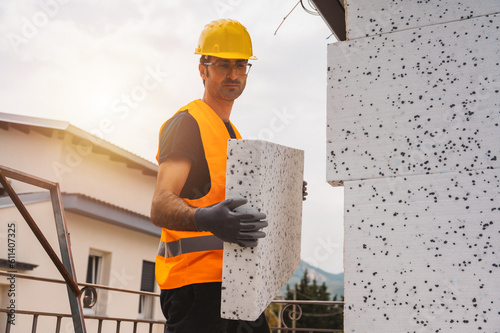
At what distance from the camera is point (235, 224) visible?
1.82 meters

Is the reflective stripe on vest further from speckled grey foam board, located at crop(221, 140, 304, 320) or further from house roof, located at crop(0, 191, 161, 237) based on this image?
house roof, located at crop(0, 191, 161, 237)

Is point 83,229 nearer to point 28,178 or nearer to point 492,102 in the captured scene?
point 28,178

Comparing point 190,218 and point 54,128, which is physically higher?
point 54,128

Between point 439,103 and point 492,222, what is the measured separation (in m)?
0.42

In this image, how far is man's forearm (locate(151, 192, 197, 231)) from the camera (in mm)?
2061

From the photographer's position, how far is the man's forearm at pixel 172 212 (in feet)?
6.76

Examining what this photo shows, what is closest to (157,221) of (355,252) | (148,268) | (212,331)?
(212,331)

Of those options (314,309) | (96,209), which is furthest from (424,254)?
(314,309)

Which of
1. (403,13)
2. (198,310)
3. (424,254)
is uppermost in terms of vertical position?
(403,13)

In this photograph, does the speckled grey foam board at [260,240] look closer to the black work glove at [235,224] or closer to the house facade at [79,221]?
the black work glove at [235,224]

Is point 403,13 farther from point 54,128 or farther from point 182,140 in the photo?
point 54,128

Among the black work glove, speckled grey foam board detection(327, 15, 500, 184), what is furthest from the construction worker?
speckled grey foam board detection(327, 15, 500, 184)

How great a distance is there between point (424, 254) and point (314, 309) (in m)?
45.4
